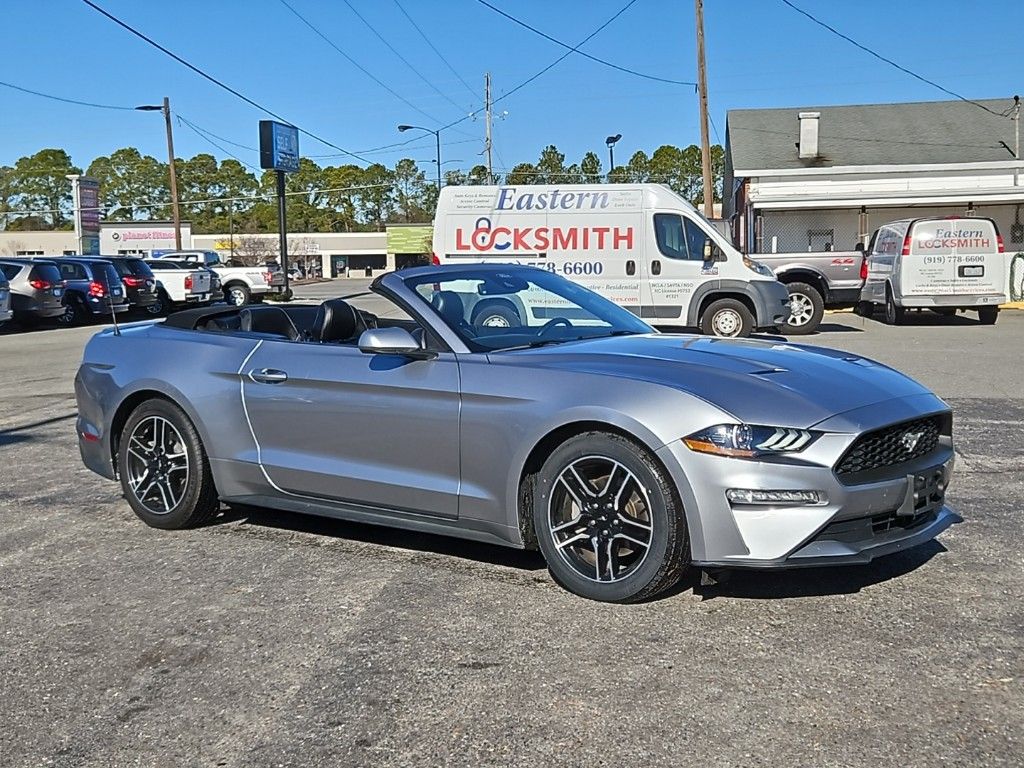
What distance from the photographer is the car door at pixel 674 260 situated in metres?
16.6

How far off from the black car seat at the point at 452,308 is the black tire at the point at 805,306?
598 inches

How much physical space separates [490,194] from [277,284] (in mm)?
19280

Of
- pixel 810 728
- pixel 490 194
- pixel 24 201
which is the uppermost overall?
pixel 24 201

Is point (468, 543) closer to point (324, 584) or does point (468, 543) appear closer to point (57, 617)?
point (324, 584)

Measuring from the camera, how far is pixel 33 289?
23.5 metres

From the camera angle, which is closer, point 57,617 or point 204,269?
point 57,617

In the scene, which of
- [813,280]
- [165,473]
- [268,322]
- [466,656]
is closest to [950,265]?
[813,280]

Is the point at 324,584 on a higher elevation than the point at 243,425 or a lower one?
lower

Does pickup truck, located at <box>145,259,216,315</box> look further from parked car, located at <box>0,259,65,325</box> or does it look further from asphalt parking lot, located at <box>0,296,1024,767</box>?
asphalt parking lot, located at <box>0,296,1024,767</box>

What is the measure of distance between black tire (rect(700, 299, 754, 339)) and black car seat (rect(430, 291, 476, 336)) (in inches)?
462

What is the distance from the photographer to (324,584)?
4859 millimetres

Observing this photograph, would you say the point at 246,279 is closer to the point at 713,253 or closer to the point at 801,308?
the point at 801,308

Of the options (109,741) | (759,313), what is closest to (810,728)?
(109,741)

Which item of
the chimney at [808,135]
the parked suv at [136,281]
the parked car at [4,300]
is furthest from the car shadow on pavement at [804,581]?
the chimney at [808,135]
